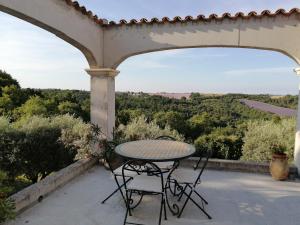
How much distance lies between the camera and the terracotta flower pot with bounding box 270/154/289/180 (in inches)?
179

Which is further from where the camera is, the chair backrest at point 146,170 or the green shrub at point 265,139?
the green shrub at point 265,139

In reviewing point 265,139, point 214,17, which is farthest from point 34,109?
point 214,17

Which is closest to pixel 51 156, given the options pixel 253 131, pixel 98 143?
pixel 98 143

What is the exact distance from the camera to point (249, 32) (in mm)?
4812

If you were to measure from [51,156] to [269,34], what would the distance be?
6117 millimetres

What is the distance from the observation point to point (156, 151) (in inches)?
145

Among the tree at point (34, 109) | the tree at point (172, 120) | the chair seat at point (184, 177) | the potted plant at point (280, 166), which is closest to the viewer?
the chair seat at point (184, 177)

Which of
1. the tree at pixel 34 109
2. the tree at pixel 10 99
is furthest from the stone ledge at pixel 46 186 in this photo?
the tree at pixel 10 99

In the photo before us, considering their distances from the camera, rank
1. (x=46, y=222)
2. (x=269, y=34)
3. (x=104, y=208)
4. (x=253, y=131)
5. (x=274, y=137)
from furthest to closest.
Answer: (x=253, y=131)
(x=274, y=137)
(x=269, y=34)
(x=104, y=208)
(x=46, y=222)

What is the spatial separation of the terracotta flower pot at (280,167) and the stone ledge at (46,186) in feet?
10.7

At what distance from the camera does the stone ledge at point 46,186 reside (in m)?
3.35

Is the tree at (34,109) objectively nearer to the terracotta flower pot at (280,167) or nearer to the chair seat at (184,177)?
the chair seat at (184,177)

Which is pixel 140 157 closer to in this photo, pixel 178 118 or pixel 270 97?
pixel 178 118

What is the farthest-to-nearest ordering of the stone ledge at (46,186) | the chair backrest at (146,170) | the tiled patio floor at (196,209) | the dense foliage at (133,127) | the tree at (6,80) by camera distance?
the tree at (6,80) → the dense foliage at (133,127) → the stone ledge at (46,186) → the tiled patio floor at (196,209) → the chair backrest at (146,170)
